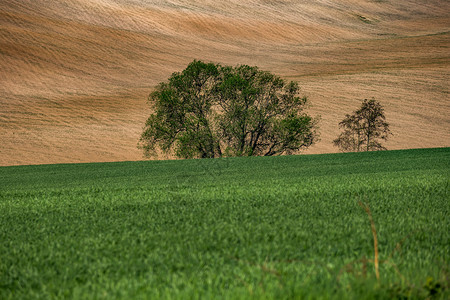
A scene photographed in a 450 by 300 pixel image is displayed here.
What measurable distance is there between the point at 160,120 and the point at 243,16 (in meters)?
67.1

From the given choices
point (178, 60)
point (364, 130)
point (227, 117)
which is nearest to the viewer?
point (227, 117)

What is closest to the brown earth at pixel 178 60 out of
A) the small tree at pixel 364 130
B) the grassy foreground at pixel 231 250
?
the small tree at pixel 364 130

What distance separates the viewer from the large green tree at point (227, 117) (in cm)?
2545

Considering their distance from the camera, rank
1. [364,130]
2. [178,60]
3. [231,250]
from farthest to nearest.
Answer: [178,60] < [364,130] < [231,250]

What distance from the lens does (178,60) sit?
211 feet

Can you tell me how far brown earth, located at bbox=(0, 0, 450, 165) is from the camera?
38.5 meters

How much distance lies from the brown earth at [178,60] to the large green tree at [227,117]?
8474 mm

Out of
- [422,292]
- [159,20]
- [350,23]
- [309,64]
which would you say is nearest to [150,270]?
[422,292]

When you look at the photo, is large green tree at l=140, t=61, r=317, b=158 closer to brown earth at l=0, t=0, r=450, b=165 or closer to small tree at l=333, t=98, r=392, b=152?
small tree at l=333, t=98, r=392, b=152

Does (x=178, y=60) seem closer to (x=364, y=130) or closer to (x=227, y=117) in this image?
(x=364, y=130)

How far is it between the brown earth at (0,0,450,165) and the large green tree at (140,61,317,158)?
847 cm

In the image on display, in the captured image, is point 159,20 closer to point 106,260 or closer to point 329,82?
point 329,82

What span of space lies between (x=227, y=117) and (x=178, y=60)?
40884 millimetres

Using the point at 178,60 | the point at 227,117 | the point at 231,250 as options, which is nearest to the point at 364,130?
the point at 227,117
